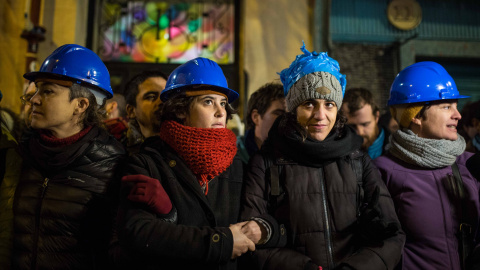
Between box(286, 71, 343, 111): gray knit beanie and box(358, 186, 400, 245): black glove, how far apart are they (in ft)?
2.35

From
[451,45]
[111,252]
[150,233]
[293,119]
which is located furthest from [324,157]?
[451,45]

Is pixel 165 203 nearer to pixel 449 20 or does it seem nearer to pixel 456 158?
pixel 456 158

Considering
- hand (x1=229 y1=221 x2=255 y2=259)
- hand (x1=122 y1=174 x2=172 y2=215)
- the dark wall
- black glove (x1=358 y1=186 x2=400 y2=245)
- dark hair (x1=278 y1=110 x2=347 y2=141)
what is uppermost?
the dark wall

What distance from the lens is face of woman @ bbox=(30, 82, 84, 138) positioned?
2291 mm

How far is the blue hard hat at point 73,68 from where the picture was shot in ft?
7.69

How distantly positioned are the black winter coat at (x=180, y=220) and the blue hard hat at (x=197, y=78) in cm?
43

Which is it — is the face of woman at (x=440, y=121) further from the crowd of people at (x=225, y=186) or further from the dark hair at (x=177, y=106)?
the dark hair at (x=177, y=106)

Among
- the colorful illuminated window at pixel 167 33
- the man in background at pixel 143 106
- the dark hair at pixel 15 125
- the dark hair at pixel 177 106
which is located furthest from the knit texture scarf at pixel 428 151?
the colorful illuminated window at pixel 167 33

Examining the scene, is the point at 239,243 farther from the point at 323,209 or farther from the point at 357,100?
the point at 357,100

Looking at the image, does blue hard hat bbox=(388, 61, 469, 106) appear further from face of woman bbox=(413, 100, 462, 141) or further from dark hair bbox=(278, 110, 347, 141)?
dark hair bbox=(278, 110, 347, 141)

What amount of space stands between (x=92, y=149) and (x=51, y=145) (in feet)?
0.86

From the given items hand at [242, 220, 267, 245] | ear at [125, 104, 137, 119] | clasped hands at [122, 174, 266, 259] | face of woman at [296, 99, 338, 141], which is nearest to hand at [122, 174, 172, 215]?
clasped hands at [122, 174, 266, 259]

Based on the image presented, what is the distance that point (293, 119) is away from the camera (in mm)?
2430

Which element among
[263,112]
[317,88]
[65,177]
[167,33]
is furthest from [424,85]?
[167,33]
